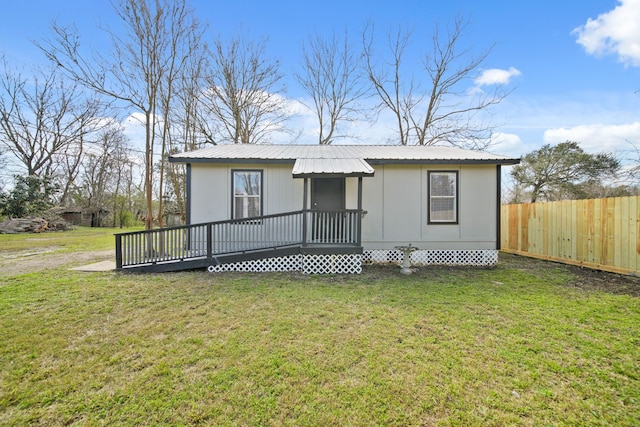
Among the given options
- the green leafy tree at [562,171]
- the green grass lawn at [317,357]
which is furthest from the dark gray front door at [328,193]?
the green leafy tree at [562,171]

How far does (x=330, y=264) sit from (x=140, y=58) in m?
9.34

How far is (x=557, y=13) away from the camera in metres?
9.43

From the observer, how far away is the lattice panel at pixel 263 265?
6.76m

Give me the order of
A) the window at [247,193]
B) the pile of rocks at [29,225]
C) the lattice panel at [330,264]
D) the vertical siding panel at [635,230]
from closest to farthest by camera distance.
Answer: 1. the vertical siding panel at [635,230]
2. the lattice panel at [330,264]
3. the window at [247,193]
4. the pile of rocks at [29,225]

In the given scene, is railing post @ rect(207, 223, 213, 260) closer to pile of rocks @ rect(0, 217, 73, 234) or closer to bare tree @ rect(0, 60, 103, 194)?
pile of rocks @ rect(0, 217, 73, 234)

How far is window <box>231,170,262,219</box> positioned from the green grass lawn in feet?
8.97

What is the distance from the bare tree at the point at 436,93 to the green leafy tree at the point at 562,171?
7.05 metres

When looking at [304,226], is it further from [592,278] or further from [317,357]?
[592,278]

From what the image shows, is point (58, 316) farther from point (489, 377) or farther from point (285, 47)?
point (285, 47)

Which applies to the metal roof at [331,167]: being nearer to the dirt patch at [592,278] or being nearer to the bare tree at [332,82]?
the dirt patch at [592,278]

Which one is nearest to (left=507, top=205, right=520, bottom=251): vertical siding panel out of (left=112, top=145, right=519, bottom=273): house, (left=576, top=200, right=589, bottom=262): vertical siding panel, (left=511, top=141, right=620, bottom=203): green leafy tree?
(left=576, top=200, right=589, bottom=262): vertical siding panel

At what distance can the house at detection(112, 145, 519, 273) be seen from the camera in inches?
264

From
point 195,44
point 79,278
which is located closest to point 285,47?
point 195,44

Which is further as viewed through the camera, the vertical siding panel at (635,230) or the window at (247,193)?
the window at (247,193)
